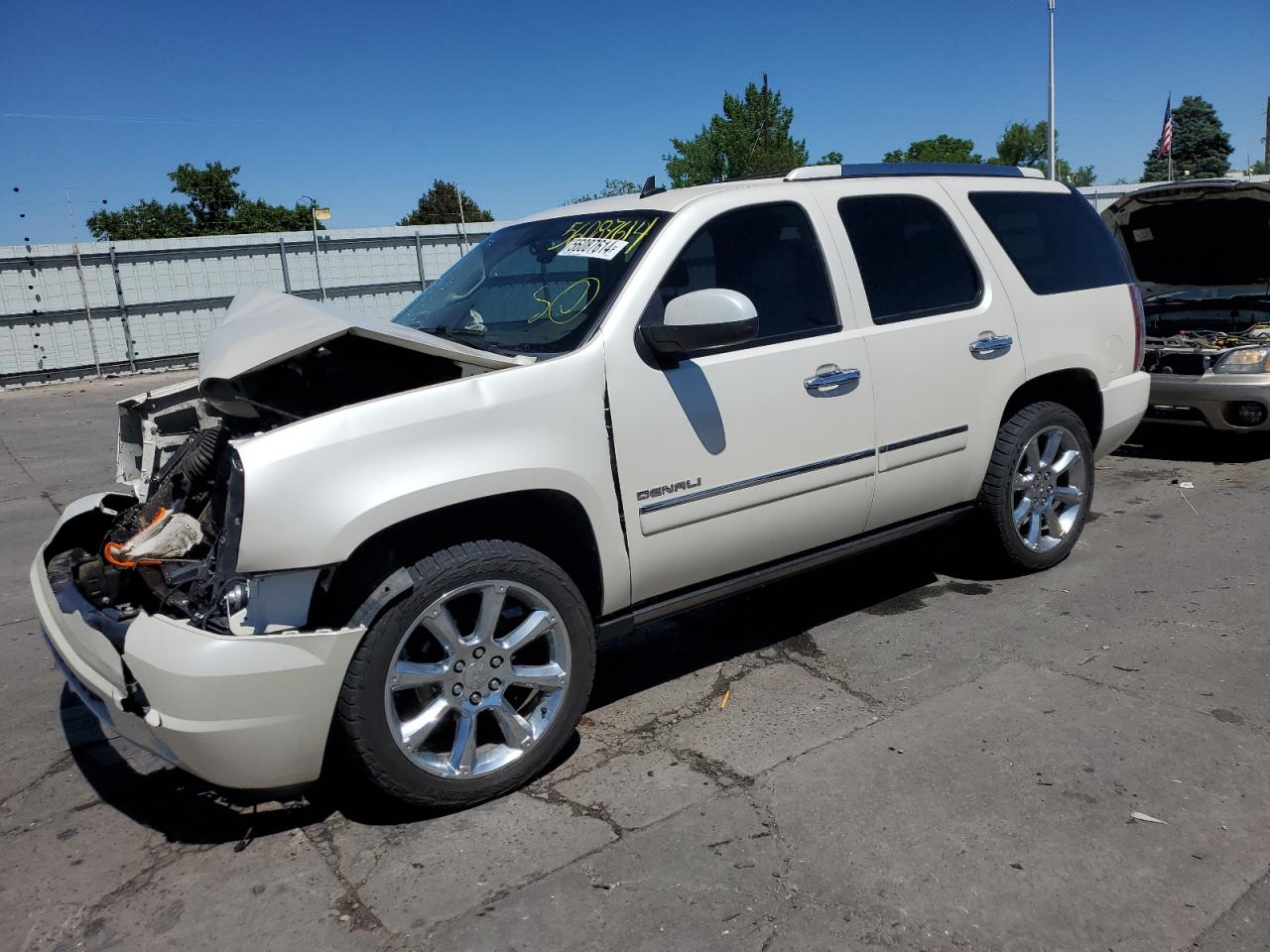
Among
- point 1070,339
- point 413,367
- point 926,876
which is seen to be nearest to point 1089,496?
point 1070,339

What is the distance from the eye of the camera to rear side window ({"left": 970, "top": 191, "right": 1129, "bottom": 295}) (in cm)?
458

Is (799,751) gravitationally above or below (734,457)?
below

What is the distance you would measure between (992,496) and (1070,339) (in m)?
0.91

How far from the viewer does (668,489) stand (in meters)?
3.34

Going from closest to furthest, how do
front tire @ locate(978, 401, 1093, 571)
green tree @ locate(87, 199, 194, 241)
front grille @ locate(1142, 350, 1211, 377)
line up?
front tire @ locate(978, 401, 1093, 571)
front grille @ locate(1142, 350, 1211, 377)
green tree @ locate(87, 199, 194, 241)

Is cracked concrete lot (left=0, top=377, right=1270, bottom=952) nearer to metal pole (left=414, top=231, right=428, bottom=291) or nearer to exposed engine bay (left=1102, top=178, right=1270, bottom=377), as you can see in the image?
exposed engine bay (left=1102, top=178, right=1270, bottom=377)

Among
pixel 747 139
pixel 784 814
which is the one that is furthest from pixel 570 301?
pixel 747 139

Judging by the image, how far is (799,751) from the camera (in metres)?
3.30

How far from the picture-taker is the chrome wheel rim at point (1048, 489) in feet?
15.2

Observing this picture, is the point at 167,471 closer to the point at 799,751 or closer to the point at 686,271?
the point at 686,271

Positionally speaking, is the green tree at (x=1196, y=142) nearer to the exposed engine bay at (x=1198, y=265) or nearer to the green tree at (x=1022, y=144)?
the green tree at (x=1022, y=144)

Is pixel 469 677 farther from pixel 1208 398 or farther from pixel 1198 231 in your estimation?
pixel 1198 231

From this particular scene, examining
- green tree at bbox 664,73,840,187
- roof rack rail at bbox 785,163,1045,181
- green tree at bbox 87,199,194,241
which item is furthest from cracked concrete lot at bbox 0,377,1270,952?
green tree at bbox 87,199,194,241

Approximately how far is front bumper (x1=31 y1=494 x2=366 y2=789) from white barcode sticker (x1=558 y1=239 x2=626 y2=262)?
1.66 meters
